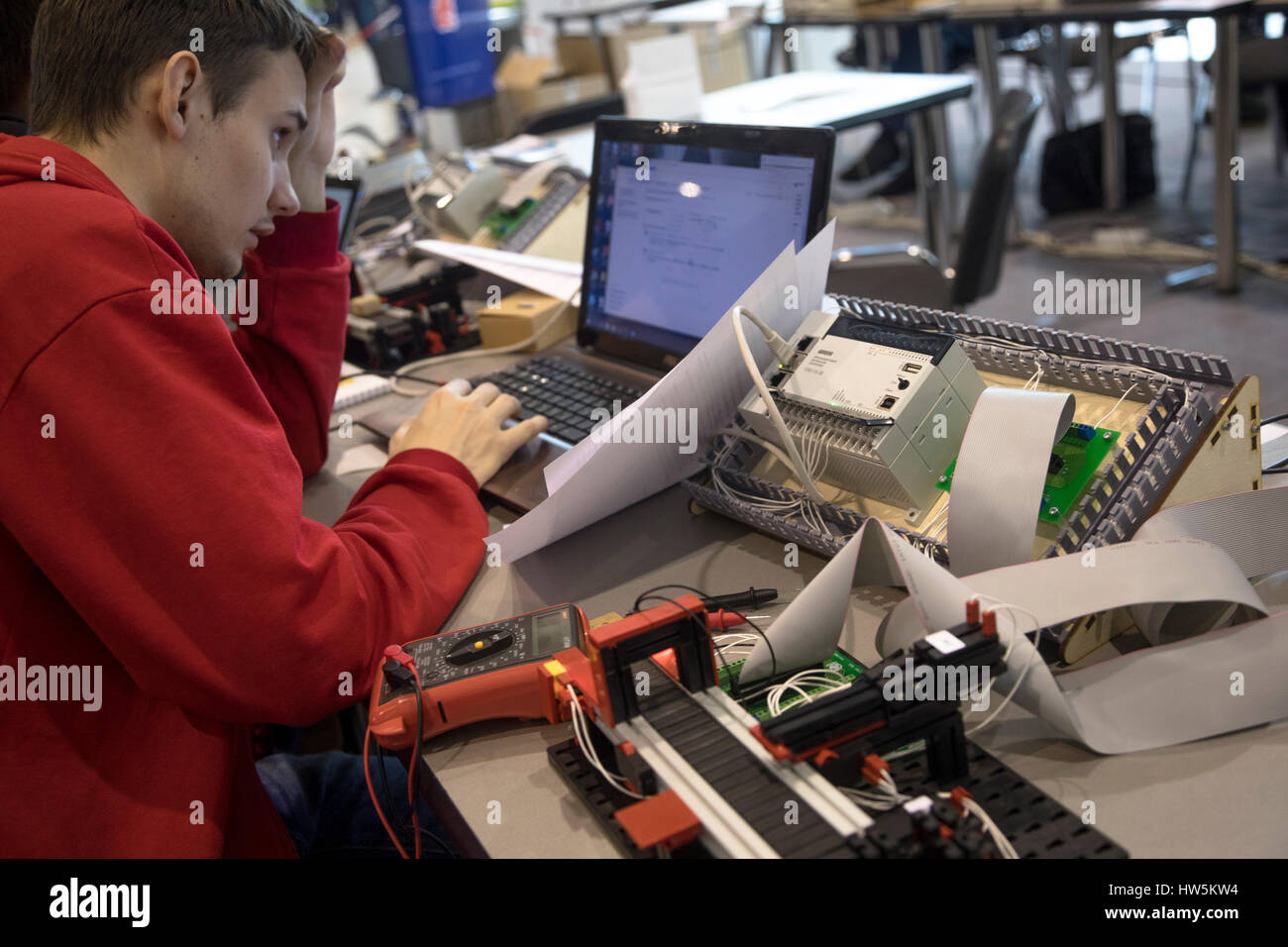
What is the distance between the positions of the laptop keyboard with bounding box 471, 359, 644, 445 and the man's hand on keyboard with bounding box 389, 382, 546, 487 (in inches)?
3.1

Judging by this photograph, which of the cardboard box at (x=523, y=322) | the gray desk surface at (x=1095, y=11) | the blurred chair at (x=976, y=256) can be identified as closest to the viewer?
the cardboard box at (x=523, y=322)

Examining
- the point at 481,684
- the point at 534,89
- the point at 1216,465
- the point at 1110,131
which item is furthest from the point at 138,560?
the point at 1110,131

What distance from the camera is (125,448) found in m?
0.80

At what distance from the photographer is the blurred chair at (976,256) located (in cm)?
229

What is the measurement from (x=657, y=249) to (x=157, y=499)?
0.80 meters

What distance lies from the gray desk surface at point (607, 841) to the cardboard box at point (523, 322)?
620 mm

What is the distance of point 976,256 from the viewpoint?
241 cm

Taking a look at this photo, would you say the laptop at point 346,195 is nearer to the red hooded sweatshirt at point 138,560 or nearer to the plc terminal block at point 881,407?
the red hooded sweatshirt at point 138,560

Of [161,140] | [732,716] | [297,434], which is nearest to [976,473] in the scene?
[732,716]

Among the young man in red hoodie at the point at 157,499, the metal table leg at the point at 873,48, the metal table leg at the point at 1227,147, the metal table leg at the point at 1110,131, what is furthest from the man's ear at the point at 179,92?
the metal table leg at the point at 873,48

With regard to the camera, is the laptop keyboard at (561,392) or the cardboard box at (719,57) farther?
the cardboard box at (719,57)

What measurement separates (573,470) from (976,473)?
380 mm

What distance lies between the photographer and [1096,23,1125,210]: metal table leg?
3993 millimetres
